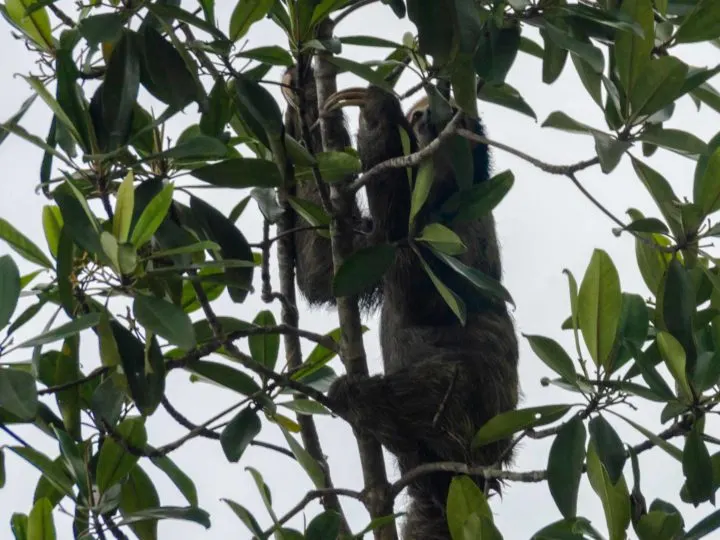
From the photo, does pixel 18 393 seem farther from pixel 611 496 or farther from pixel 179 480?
pixel 611 496

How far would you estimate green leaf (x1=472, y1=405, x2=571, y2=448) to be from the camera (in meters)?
2.80

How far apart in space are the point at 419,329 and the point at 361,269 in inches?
79.8

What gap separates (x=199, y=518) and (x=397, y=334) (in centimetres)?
249

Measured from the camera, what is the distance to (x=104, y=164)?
8.51 ft

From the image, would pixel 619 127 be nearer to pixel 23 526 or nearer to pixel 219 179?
pixel 219 179

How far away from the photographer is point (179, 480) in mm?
3123

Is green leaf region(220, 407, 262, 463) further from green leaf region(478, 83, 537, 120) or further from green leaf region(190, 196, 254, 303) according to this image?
green leaf region(478, 83, 537, 120)

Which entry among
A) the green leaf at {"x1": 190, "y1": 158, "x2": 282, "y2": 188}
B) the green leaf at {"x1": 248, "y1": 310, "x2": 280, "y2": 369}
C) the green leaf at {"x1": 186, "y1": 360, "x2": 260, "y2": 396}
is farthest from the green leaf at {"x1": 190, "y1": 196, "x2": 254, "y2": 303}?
the green leaf at {"x1": 248, "y1": 310, "x2": 280, "y2": 369}

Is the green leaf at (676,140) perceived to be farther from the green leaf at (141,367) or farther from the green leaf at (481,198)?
the green leaf at (141,367)

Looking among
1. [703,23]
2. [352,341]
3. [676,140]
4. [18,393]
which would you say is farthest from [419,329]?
[18,393]

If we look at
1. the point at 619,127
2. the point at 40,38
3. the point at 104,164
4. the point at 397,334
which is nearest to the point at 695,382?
the point at 619,127

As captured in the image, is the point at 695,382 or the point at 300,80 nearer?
the point at 695,382

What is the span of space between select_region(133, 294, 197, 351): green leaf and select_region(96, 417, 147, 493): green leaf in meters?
0.62

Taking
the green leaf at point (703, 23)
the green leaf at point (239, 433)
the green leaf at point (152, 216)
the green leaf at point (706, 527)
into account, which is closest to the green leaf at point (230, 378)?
the green leaf at point (239, 433)
